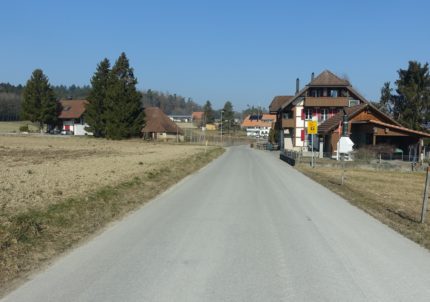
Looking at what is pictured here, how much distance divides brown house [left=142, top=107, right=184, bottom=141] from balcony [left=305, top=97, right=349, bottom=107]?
34306 millimetres

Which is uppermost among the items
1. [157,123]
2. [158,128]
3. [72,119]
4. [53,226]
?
[72,119]

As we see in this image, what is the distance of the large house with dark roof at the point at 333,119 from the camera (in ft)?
161

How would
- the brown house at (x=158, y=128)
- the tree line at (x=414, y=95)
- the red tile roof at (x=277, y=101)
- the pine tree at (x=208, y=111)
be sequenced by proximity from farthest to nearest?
1. the pine tree at (x=208, y=111)
2. the brown house at (x=158, y=128)
3. the red tile roof at (x=277, y=101)
4. the tree line at (x=414, y=95)

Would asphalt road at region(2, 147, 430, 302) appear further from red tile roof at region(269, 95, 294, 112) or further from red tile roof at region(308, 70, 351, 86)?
red tile roof at region(269, 95, 294, 112)

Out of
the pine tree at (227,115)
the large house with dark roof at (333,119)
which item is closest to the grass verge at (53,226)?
the large house with dark roof at (333,119)

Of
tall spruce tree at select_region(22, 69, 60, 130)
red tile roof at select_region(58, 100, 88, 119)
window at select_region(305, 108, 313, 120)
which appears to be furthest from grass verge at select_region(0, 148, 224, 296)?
red tile roof at select_region(58, 100, 88, 119)

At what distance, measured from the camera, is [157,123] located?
95.8m

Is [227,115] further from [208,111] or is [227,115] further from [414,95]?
[414,95]

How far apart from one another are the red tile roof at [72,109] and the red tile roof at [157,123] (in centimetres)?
1576

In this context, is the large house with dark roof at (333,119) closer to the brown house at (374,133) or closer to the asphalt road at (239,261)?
the brown house at (374,133)

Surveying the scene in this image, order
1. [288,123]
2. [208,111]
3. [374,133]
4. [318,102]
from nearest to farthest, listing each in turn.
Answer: [374,133] < [318,102] < [288,123] < [208,111]

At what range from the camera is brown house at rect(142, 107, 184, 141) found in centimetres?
9438

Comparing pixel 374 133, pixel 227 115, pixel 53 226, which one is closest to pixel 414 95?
pixel 374 133

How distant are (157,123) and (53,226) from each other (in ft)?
284
